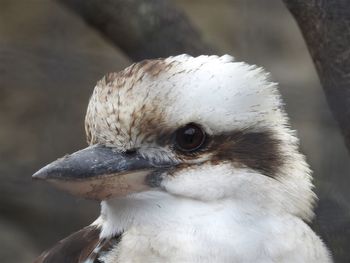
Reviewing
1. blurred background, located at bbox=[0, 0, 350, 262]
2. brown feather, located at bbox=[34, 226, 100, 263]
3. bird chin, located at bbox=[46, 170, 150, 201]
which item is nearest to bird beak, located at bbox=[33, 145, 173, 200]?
bird chin, located at bbox=[46, 170, 150, 201]

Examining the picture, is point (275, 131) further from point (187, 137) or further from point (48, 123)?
point (48, 123)

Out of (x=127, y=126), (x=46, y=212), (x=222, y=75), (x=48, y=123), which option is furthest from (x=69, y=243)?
(x=48, y=123)

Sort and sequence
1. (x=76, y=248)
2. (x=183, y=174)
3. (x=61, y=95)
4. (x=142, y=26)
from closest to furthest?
(x=183, y=174) < (x=76, y=248) < (x=142, y=26) < (x=61, y=95)

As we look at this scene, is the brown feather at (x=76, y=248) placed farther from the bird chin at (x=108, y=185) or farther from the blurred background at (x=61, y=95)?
the blurred background at (x=61, y=95)

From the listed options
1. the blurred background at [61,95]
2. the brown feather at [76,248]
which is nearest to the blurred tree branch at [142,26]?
the blurred background at [61,95]

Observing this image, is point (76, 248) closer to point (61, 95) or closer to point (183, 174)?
point (183, 174)

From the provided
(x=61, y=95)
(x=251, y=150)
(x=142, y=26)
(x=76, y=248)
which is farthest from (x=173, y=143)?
(x=61, y=95)
